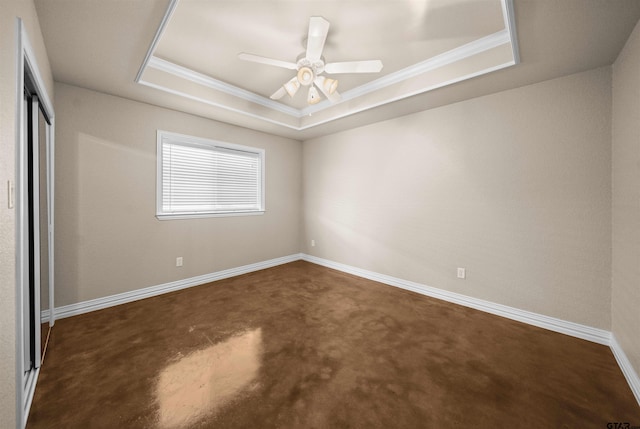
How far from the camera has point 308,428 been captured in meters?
1.41

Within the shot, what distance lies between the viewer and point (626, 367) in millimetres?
1869

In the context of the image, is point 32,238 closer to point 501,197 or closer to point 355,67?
point 355,67

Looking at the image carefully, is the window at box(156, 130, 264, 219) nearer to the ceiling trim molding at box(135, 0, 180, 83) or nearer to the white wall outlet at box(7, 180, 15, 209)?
the ceiling trim molding at box(135, 0, 180, 83)

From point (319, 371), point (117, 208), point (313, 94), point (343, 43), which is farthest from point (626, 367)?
point (117, 208)

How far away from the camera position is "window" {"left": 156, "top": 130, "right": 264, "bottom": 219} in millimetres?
3424

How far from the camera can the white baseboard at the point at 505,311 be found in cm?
234

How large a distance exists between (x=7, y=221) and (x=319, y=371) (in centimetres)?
190

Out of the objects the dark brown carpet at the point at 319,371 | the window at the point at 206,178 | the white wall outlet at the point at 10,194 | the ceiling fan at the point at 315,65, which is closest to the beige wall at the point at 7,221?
the white wall outlet at the point at 10,194

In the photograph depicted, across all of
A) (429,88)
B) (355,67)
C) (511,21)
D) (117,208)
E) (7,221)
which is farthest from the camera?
(117,208)

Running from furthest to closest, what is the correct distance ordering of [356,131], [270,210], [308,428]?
[270,210] < [356,131] < [308,428]

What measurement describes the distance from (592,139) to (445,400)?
2.59 meters

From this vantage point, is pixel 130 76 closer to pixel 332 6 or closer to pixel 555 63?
pixel 332 6

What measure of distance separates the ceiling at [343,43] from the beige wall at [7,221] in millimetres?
789

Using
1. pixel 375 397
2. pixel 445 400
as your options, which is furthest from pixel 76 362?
pixel 445 400
